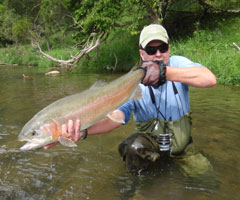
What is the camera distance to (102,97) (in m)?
2.45

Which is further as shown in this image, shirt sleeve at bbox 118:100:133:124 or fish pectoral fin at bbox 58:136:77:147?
shirt sleeve at bbox 118:100:133:124

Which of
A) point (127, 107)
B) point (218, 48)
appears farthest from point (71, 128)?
point (218, 48)

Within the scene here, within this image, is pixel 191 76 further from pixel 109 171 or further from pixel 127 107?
pixel 109 171

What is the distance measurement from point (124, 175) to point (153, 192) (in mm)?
563

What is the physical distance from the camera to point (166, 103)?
9.97ft

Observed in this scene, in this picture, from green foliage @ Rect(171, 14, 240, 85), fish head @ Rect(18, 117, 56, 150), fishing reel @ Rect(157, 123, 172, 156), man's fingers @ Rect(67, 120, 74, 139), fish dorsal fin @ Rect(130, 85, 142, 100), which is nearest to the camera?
fish head @ Rect(18, 117, 56, 150)

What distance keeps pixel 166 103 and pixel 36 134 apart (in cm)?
164

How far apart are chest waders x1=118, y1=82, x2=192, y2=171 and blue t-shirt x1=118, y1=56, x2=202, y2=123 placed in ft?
0.13

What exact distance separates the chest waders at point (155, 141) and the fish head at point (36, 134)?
4.05ft

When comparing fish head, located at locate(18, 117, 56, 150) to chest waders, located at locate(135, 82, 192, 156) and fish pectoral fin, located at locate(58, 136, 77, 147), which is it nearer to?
fish pectoral fin, located at locate(58, 136, 77, 147)

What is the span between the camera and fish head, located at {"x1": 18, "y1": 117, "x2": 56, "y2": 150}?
7.23 ft

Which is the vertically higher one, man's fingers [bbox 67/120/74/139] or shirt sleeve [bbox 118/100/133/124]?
shirt sleeve [bbox 118/100/133/124]

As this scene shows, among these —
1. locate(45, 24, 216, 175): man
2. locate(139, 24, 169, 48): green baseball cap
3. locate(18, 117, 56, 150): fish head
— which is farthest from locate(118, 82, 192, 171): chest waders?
locate(18, 117, 56, 150): fish head

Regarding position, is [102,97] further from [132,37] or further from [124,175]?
[132,37]
